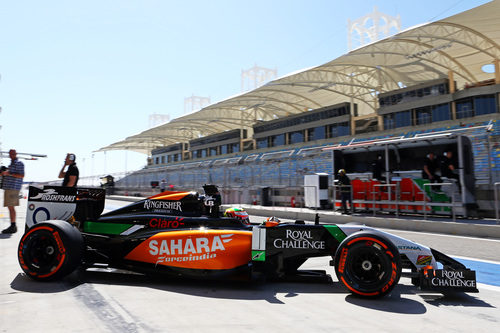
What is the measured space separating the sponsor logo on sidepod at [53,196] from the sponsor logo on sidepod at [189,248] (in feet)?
5.52

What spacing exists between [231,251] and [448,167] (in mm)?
9303

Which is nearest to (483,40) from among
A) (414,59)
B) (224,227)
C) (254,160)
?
(414,59)

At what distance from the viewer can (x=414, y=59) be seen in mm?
32719

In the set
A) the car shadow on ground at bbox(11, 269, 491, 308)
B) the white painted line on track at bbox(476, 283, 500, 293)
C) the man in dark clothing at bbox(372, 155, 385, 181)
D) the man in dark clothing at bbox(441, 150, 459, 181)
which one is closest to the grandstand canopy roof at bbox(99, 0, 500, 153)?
the man in dark clothing at bbox(372, 155, 385, 181)

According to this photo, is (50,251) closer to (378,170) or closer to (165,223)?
(165,223)

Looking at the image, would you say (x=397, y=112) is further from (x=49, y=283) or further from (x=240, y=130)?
(x=49, y=283)

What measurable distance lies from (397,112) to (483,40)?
358 inches

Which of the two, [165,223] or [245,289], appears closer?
[245,289]

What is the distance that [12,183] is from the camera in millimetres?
7332

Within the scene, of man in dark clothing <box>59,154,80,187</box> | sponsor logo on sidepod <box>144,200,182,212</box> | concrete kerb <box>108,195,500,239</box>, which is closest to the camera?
sponsor logo on sidepod <box>144,200,182,212</box>

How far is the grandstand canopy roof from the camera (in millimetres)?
26594

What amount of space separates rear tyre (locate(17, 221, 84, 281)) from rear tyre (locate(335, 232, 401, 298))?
2.94 meters

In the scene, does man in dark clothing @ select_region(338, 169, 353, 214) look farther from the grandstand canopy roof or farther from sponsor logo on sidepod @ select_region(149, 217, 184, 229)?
the grandstand canopy roof

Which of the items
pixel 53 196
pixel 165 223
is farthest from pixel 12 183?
pixel 165 223
